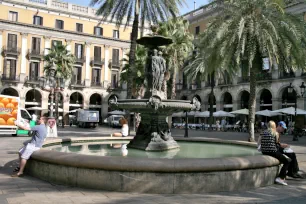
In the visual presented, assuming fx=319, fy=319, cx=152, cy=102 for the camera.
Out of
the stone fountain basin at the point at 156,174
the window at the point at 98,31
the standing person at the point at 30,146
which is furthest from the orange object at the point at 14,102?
the window at the point at 98,31

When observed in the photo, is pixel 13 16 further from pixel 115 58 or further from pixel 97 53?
pixel 115 58

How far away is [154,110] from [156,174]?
295cm

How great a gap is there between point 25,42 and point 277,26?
131 ft

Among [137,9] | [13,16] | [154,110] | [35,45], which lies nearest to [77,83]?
[35,45]

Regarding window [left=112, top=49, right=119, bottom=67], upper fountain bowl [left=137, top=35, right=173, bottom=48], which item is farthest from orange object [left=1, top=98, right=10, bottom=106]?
window [left=112, top=49, right=119, bottom=67]

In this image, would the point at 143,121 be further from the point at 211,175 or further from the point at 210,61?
the point at 210,61

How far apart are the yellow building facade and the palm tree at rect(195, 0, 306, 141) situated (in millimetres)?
30515

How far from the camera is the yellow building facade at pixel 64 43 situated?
45.0m

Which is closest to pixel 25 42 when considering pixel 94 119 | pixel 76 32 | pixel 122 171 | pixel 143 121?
pixel 76 32

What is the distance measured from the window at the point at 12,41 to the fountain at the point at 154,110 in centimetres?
4132

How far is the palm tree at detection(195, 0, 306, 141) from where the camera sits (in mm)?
14555

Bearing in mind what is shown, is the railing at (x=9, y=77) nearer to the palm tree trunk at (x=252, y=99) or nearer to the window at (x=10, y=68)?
the window at (x=10, y=68)

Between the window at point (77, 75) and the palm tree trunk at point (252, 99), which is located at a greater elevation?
the window at point (77, 75)

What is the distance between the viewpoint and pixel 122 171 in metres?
5.64
